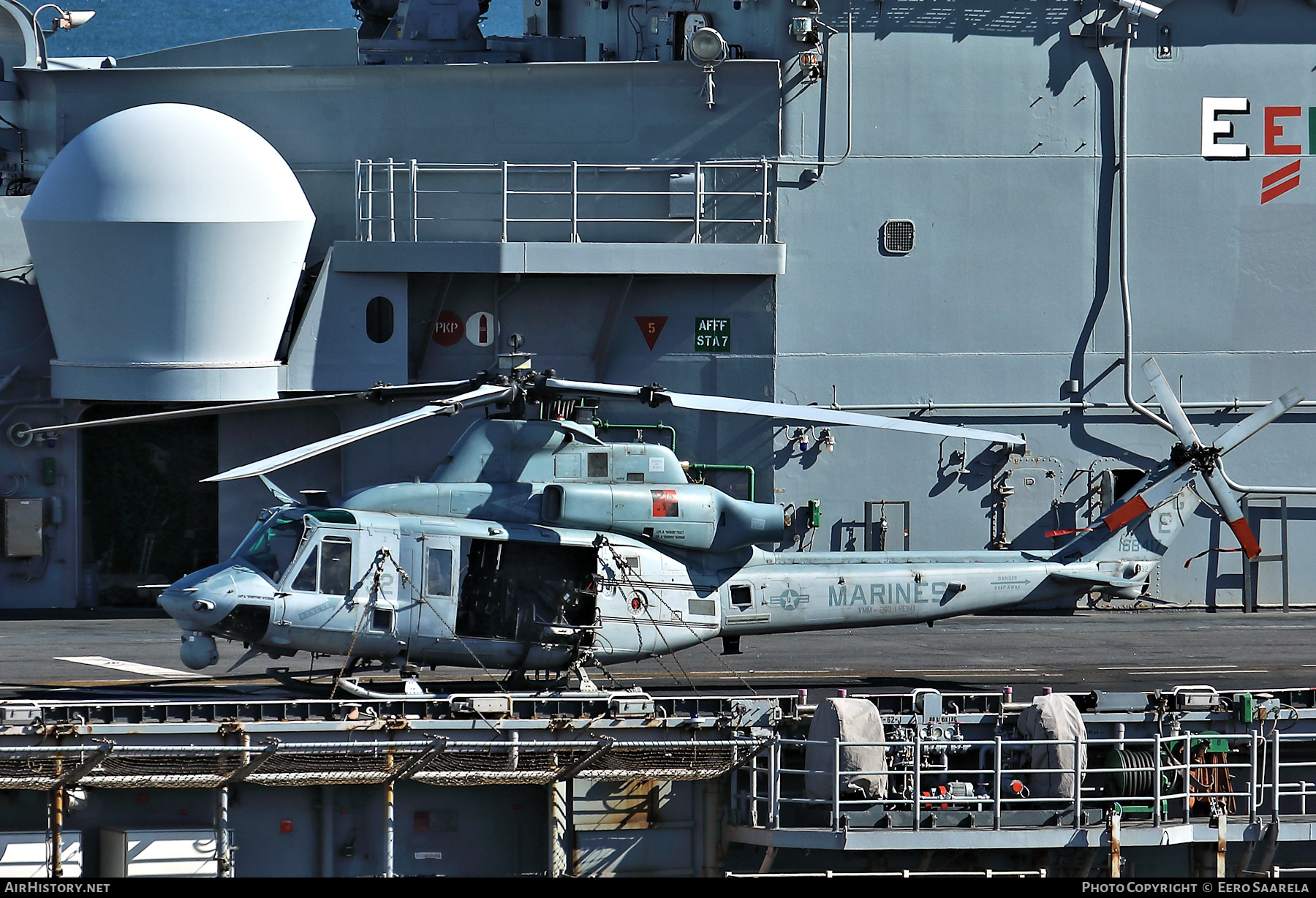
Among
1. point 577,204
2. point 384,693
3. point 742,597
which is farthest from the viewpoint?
point 577,204

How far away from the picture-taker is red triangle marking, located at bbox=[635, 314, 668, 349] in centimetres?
2558

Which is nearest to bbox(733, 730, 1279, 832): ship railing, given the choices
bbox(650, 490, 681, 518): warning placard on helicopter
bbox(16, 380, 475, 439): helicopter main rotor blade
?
bbox(650, 490, 681, 518): warning placard on helicopter

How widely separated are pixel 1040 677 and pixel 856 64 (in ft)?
34.4

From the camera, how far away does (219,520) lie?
25.5m

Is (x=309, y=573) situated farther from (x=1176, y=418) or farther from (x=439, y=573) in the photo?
(x=1176, y=418)

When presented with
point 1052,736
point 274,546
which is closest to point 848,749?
point 1052,736

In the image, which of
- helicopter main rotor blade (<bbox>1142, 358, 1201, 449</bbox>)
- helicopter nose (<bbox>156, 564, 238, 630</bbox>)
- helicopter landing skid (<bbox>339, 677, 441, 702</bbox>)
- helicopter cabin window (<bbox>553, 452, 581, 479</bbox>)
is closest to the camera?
helicopter landing skid (<bbox>339, 677, 441, 702</bbox>)

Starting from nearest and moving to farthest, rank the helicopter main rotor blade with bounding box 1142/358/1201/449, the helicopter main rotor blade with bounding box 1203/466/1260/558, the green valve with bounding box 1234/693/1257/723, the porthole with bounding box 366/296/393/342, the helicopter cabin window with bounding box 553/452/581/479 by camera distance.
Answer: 1. the green valve with bounding box 1234/693/1257/723
2. the helicopter cabin window with bounding box 553/452/581/479
3. the helicopter main rotor blade with bounding box 1203/466/1260/558
4. the helicopter main rotor blade with bounding box 1142/358/1201/449
5. the porthole with bounding box 366/296/393/342

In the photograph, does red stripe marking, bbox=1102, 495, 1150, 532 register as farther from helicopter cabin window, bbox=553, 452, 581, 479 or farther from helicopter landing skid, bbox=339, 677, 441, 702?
helicopter landing skid, bbox=339, 677, 441, 702

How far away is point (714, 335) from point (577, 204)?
121 inches

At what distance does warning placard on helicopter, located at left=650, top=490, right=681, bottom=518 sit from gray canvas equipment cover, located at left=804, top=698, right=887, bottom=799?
344 centimetres

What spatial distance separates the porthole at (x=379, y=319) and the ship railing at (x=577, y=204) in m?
1.02

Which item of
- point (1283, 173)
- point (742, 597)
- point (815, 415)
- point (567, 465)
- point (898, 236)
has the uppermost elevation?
point (1283, 173)

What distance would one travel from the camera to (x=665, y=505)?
59.0ft
